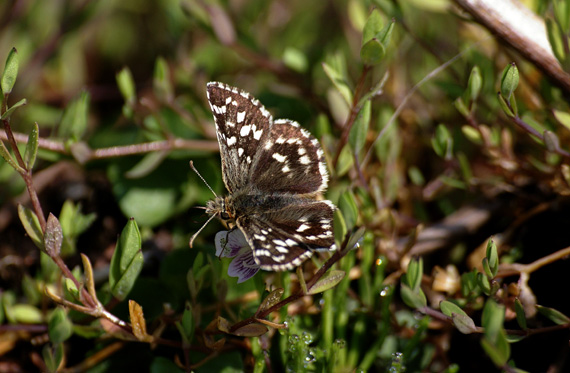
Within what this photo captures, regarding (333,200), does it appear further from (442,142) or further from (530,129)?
(530,129)

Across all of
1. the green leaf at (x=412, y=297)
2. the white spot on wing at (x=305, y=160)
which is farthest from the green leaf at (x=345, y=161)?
the green leaf at (x=412, y=297)

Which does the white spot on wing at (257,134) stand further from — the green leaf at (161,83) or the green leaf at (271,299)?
the green leaf at (271,299)

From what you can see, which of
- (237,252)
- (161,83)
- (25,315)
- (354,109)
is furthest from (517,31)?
(25,315)

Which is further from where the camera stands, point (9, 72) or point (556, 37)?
point (556, 37)

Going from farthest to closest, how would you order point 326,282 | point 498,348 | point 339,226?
point 326,282, point 339,226, point 498,348

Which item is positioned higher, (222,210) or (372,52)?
(372,52)

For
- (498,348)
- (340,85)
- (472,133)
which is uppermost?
(340,85)

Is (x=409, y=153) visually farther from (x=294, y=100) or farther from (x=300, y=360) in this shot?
(x=300, y=360)

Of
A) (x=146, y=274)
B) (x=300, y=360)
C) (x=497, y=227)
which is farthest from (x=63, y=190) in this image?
(x=497, y=227)
